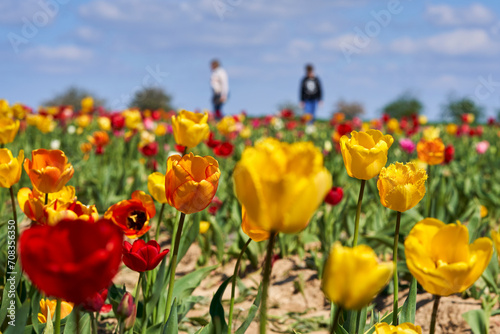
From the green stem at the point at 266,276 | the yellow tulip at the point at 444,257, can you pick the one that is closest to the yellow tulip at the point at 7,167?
the green stem at the point at 266,276

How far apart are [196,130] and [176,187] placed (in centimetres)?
64

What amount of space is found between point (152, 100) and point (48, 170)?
82.1 ft

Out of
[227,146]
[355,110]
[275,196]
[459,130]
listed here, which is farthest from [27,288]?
[355,110]

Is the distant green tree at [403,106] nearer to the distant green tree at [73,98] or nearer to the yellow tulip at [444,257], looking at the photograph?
the distant green tree at [73,98]

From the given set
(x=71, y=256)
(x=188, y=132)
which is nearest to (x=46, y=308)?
(x=188, y=132)

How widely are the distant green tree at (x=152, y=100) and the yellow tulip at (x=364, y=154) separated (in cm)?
2239

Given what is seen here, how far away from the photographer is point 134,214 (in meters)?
1.42

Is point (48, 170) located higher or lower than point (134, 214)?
higher

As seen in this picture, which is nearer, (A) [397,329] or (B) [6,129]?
(A) [397,329]

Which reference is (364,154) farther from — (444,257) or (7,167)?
(7,167)

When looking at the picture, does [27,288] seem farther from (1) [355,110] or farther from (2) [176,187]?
(1) [355,110]

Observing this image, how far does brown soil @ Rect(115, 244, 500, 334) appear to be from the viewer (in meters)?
2.20

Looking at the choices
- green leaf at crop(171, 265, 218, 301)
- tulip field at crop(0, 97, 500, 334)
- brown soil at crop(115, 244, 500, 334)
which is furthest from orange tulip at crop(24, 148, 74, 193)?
brown soil at crop(115, 244, 500, 334)

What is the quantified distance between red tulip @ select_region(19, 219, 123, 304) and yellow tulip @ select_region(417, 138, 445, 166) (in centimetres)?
216
